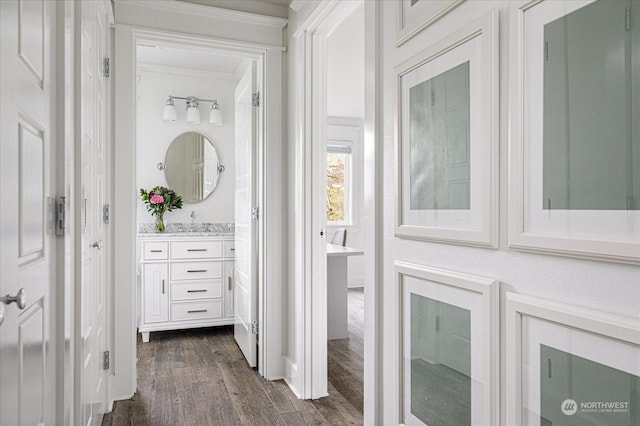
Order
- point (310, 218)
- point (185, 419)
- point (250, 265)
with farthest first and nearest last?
point (250, 265), point (310, 218), point (185, 419)

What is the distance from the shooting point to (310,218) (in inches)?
106

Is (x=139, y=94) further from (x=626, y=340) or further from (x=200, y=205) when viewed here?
(x=626, y=340)

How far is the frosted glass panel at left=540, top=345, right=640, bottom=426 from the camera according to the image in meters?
0.80

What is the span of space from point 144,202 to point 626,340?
416 centimetres

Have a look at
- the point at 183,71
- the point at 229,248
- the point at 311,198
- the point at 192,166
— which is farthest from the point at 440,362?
the point at 183,71

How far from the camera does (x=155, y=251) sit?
12.5ft

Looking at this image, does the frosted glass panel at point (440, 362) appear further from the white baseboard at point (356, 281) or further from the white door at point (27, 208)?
the white baseboard at point (356, 281)

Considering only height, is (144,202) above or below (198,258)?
above

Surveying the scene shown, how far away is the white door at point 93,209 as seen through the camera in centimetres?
161

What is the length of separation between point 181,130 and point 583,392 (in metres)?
4.23

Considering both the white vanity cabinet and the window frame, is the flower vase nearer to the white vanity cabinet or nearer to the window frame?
the white vanity cabinet

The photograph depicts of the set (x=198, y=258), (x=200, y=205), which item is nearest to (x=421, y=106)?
(x=198, y=258)

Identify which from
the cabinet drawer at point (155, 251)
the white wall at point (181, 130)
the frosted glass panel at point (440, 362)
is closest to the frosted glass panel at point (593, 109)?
the frosted glass panel at point (440, 362)

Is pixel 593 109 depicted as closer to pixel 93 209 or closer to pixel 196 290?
pixel 93 209
